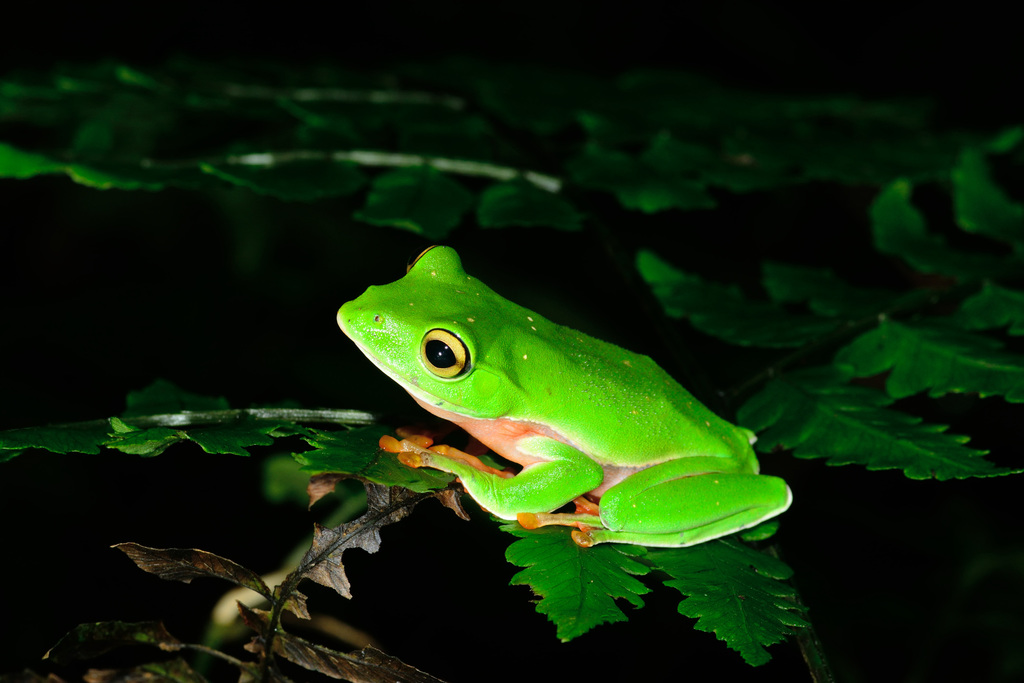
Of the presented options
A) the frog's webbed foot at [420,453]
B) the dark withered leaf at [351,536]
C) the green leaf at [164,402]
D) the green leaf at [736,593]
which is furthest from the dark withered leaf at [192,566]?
the green leaf at [736,593]

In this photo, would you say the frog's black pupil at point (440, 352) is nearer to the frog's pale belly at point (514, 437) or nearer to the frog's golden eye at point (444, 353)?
the frog's golden eye at point (444, 353)

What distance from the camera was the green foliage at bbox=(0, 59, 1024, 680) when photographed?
166 centimetres

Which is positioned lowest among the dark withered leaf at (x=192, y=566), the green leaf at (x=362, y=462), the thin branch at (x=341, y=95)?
the dark withered leaf at (x=192, y=566)

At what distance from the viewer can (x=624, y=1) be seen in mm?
7922

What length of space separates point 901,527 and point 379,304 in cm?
393

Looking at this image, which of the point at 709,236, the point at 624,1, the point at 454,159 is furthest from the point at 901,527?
the point at 624,1

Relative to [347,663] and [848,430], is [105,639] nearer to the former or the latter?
[347,663]

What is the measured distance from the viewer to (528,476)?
2.04 meters

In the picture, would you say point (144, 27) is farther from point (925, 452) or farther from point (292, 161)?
point (925, 452)

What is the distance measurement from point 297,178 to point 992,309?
2583mm

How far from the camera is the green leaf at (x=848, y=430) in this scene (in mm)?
1917

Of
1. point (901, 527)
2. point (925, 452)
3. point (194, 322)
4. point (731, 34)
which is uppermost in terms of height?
point (731, 34)

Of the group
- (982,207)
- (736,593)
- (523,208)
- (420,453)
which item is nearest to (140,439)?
(420,453)

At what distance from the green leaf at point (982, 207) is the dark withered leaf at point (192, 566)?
11.0 feet
